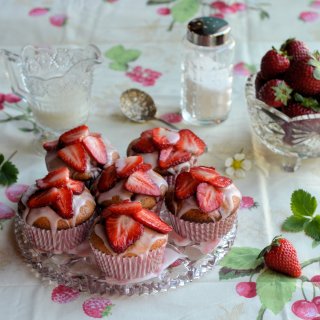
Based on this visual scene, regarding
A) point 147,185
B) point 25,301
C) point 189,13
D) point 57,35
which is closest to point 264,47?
point 189,13

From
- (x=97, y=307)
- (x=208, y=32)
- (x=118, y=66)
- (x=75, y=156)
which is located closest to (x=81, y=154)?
(x=75, y=156)

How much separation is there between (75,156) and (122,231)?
0.27 metres

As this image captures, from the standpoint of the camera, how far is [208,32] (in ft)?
5.28

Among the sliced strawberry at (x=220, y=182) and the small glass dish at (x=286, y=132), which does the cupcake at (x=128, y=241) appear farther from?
the small glass dish at (x=286, y=132)

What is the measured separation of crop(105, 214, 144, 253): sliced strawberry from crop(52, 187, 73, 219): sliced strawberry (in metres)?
0.09

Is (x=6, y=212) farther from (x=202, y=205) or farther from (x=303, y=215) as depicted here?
(x=303, y=215)

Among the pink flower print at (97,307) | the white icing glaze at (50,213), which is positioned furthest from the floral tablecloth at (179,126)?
the white icing glaze at (50,213)

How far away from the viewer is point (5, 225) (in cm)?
142

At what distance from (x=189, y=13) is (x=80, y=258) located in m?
1.12

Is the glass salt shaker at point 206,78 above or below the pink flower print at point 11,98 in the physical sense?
above

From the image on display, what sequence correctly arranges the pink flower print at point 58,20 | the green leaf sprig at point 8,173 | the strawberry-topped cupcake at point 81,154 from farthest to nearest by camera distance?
1. the pink flower print at point 58,20
2. the green leaf sprig at point 8,173
3. the strawberry-topped cupcake at point 81,154

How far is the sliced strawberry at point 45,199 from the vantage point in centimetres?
127

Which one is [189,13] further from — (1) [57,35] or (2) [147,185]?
(2) [147,185]

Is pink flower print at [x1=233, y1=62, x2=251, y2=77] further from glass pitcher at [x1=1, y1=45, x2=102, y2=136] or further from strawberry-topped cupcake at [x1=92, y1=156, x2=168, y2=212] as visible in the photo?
strawberry-topped cupcake at [x1=92, y1=156, x2=168, y2=212]
